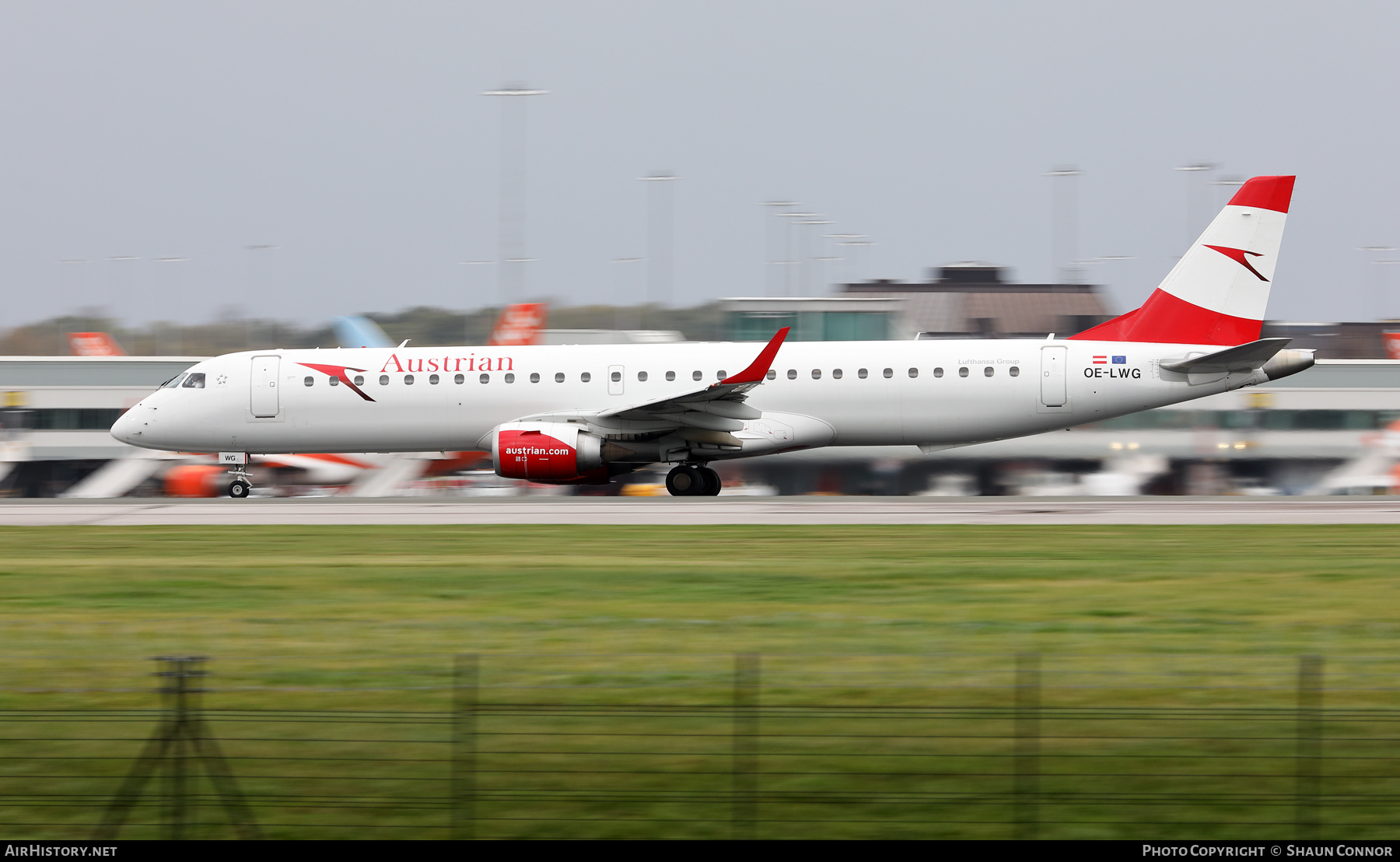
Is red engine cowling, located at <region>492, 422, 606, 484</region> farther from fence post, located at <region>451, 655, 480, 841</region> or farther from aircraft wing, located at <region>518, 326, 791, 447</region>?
fence post, located at <region>451, 655, 480, 841</region>

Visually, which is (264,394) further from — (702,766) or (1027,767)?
(1027,767)

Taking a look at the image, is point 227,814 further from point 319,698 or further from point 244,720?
point 319,698

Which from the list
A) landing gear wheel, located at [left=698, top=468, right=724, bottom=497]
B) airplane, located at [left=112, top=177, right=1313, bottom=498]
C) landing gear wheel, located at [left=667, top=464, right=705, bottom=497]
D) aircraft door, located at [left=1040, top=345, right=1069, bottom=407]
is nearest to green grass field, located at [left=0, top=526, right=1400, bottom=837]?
airplane, located at [left=112, top=177, right=1313, bottom=498]

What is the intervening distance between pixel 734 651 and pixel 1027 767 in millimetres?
4205

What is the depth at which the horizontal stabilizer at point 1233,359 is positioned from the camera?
2814 centimetres

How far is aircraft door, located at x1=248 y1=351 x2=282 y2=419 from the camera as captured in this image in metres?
31.5

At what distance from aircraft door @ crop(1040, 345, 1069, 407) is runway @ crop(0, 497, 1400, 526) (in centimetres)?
208

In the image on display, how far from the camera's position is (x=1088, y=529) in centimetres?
2161

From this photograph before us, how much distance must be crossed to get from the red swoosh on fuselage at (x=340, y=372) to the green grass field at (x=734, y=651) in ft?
31.3

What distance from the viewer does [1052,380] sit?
2966cm

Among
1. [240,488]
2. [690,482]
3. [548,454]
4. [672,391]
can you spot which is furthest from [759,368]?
[240,488]
